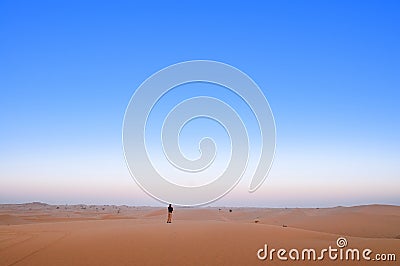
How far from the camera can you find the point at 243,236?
1705 cm

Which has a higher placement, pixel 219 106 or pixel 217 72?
pixel 217 72

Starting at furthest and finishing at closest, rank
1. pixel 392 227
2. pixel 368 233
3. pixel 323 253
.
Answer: pixel 392 227 → pixel 368 233 → pixel 323 253

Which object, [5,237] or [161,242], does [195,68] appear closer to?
[161,242]

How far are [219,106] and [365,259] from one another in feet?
48.7

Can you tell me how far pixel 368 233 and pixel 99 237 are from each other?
87.6ft

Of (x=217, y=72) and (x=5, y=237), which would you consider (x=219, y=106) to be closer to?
(x=217, y=72)

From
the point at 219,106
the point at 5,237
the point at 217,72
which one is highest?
the point at 217,72

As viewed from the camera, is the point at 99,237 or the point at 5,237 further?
the point at 5,237

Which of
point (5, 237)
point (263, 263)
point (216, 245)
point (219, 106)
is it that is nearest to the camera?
point (263, 263)

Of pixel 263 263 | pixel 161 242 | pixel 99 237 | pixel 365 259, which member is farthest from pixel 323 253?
pixel 99 237

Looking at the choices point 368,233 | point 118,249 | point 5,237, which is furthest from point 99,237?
point 368,233
